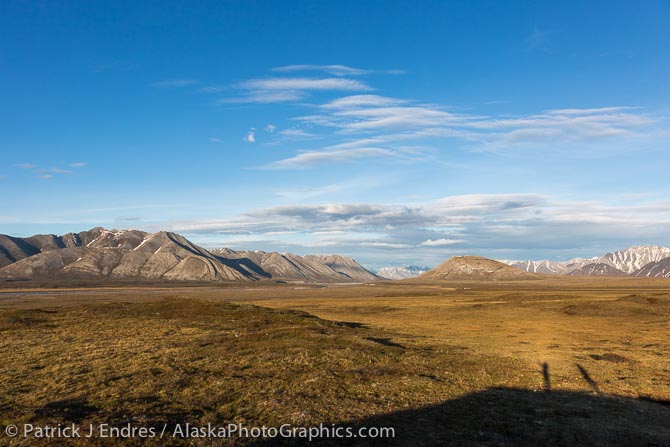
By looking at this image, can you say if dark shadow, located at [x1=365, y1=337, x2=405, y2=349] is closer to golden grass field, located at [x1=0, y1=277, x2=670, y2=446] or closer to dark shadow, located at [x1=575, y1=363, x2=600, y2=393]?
golden grass field, located at [x1=0, y1=277, x2=670, y2=446]

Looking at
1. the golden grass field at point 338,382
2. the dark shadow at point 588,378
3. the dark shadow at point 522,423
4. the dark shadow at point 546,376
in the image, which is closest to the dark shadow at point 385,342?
the golden grass field at point 338,382

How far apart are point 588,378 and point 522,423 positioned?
11.4 m

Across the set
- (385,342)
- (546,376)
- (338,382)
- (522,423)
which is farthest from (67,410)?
(385,342)

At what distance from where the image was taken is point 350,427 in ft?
53.2

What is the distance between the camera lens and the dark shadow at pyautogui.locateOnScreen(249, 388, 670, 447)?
603 inches

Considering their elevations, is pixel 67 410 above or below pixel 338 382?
above

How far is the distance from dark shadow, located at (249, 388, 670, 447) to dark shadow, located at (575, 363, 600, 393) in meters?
1.89

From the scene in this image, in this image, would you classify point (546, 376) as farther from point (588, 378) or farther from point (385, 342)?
point (385, 342)

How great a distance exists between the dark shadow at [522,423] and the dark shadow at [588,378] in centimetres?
189

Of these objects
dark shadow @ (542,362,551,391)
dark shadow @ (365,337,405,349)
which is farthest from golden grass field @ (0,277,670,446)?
dark shadow @ (365,337,405,349)

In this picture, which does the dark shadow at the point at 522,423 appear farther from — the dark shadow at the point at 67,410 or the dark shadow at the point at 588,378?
the dark shadow at the point at 67,410

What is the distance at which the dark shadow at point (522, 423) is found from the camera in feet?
50.3

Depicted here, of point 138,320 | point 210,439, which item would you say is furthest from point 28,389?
point 138,320

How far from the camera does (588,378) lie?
84.8 ft
